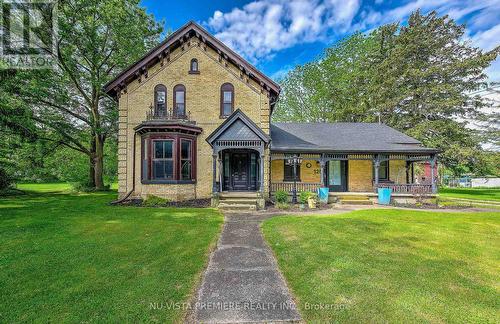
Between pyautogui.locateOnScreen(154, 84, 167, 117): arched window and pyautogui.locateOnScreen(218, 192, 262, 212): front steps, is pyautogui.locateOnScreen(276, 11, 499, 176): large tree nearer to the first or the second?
pyautogui.locateOnScreen(218, 192, 262, 212): front steps

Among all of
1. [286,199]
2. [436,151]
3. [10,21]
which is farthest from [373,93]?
[10,21]

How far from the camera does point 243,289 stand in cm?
371

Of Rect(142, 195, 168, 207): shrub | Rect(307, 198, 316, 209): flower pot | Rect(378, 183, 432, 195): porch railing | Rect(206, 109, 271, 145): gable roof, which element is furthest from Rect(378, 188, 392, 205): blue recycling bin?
Rect(142, 195, 168, 207): shrub

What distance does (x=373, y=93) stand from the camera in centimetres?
2944

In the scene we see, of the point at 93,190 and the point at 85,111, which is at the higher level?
the point at 85,111

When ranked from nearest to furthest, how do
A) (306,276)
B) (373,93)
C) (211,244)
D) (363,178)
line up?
(306,276) < (211,244) < (363,178) < (373,93)

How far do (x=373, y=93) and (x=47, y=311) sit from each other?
34.2 m

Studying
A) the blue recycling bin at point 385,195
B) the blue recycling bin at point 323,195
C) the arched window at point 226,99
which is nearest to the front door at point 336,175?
the blue recycling bin at point 385,195

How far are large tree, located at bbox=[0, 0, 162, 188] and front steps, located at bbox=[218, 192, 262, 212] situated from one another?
1227cm

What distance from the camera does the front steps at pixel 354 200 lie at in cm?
1406

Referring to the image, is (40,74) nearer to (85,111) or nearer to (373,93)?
(85,111)

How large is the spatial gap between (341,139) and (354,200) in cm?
466

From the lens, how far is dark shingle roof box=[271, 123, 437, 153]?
47.9 feet

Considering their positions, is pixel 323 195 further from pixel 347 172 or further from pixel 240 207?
pixel 240 207
